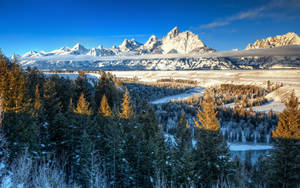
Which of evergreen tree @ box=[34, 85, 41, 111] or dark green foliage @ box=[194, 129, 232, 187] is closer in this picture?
dark green foliage @ box=[194, 129, 232, 187]

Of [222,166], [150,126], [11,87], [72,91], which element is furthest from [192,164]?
[72,91]

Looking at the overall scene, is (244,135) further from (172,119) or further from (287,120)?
(287,120)

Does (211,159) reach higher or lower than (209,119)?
lower

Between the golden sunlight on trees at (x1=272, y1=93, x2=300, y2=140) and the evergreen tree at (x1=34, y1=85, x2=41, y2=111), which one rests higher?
the evergreen tree at (x1=34, y1=85, x2=41, y2=111)

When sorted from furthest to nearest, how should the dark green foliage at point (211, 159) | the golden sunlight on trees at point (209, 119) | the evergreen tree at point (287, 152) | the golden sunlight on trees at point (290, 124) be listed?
1. the golden sunlight on trees at point (209, 119)
2. the golden sunlight on trees at point (290, 124)
3. the dark green foliage at point (211, 159)
4. the evergreen tree at point (287, 152)

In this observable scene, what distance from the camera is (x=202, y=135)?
50.3 ft

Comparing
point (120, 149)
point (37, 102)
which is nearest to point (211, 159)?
point (120, 149)

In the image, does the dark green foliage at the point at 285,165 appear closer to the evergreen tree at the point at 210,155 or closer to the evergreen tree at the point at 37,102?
the evergreen tree at the point at 210,155

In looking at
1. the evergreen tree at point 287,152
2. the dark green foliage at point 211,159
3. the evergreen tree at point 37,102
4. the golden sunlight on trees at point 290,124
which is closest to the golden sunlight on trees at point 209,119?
the dark green foliage at point 211,159

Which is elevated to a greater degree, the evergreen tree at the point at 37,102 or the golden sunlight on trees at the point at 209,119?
the evergreen tree at the point at 37,102

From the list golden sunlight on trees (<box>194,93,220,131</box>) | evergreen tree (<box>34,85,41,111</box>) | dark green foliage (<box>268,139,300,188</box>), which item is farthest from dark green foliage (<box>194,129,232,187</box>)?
evergreen tree (<box>34,85,41,111</box>)

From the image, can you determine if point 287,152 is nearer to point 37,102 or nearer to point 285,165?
point 285,165

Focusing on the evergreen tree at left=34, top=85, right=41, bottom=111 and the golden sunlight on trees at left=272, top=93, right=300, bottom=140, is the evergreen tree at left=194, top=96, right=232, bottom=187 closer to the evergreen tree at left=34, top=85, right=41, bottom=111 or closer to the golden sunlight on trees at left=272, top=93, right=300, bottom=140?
the golden sunlight on trees at left=272, top=93, right=300, bottom=140

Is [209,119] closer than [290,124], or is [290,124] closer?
[290,124]
